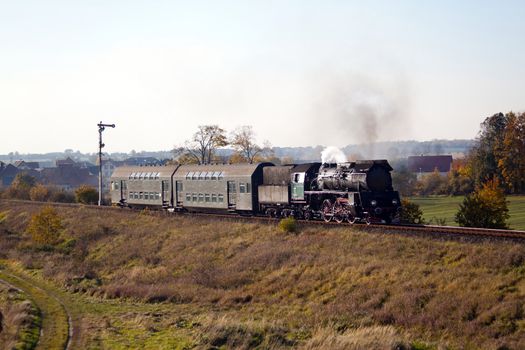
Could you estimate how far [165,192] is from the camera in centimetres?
5050

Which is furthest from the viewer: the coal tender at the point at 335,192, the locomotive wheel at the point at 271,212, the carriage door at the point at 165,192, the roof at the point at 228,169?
the carriage door at the point at 165,192

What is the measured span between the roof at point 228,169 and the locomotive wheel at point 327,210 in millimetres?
7529

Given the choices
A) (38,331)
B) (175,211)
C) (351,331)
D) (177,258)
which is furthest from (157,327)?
(175,211)

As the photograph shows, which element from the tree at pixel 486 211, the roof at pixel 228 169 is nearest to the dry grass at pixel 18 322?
the roof at pixel 228 169

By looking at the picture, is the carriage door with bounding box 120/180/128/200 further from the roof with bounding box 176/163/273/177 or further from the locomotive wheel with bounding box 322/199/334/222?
the locomotive wheel with bounding box 322/199/334/222

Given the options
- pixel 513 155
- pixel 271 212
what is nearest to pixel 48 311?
pixel 271 212

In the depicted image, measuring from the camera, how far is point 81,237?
1887 inches

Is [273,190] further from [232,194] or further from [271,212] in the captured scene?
[232,194]

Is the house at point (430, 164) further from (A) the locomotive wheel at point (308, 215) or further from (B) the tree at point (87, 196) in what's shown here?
(A) the locomotive wheel at point (308, 215)

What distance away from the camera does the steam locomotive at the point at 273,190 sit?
32594 mm

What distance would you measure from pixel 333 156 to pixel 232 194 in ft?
28.5

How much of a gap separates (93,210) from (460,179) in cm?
4757

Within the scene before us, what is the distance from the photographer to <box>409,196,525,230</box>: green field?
153 feet

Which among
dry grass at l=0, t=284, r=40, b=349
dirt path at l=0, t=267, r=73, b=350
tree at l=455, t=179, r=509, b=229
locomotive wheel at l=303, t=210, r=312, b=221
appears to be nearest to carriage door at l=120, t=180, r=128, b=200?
dirt path at l=0, t=267, r=73, b=350
